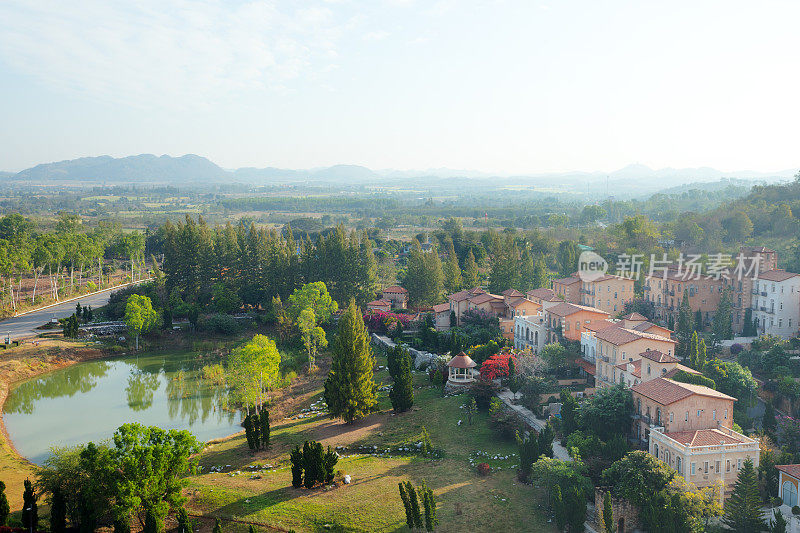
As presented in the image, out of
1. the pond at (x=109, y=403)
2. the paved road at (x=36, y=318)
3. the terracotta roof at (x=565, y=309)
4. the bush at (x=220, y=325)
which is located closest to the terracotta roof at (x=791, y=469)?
the terracotta roof at (x=565, y=309)

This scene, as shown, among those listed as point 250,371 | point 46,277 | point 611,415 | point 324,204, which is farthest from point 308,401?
point 324,204

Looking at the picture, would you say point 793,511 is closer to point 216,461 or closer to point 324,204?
point 216,461

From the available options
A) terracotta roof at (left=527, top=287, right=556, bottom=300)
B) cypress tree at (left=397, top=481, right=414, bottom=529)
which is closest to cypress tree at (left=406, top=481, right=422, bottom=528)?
cypress tree at (left=397, top=481, right=414, bottom=529)

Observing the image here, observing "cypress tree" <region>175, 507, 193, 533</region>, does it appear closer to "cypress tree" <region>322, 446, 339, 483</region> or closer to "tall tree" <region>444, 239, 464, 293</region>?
"cypress tree" <region>322, 446, 339, 483</region>

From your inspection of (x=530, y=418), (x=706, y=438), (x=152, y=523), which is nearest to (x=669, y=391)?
(x=706, y=438)

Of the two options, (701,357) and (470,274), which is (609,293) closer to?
(701,357)
